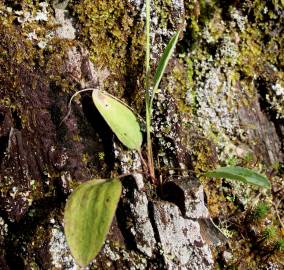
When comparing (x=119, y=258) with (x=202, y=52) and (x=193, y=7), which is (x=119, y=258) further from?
(x=193, y=7)

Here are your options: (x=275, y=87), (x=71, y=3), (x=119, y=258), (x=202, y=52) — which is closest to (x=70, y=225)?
(x=119, y=258)

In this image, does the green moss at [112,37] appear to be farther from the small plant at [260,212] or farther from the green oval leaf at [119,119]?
the small plant at [260,212]

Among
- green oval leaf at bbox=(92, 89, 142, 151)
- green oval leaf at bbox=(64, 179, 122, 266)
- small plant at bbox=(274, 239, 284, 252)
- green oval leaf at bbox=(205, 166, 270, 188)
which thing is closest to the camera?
green oval leaf at bbox=(64, 179, 122, 266)

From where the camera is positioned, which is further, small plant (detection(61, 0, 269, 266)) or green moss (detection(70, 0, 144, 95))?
green moss (detection(70, 0, 144, 95))

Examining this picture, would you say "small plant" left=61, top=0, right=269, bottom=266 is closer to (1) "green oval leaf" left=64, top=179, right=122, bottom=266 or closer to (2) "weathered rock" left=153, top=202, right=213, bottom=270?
(1) "green oval leaf" left=64, top=179, right=122, bottom=266

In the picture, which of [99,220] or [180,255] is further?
[180,255]

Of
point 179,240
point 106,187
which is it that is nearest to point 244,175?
point 179,240

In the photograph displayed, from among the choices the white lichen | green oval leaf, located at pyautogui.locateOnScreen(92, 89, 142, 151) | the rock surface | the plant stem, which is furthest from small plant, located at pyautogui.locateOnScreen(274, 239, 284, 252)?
the white lichen
